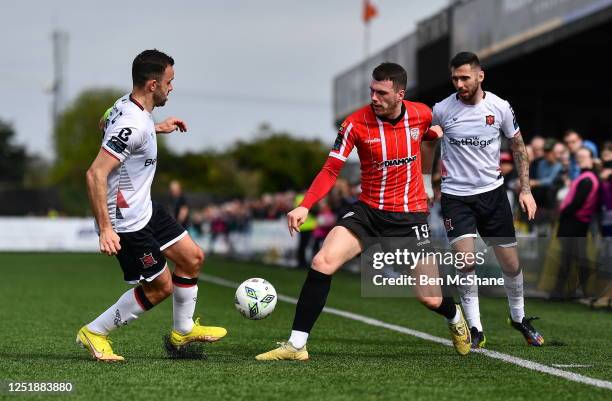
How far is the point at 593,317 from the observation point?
41.1 ft

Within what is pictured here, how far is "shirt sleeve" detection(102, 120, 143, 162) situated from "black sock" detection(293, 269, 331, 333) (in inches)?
59.9

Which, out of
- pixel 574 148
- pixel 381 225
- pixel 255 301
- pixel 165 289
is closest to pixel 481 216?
pixel 381 225

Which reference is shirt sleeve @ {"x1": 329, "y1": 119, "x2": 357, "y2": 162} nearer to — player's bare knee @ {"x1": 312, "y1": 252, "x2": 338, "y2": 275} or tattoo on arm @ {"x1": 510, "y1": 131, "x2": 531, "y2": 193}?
player's bare knee @ {"x1": 312, "y1": 252, "x2": 338, "y2": 275}

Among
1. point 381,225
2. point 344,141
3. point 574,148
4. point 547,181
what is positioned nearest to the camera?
point 344,141

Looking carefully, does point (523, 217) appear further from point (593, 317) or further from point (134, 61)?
point (134, 61)

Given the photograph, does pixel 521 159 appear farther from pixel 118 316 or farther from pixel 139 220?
pixel 118 316

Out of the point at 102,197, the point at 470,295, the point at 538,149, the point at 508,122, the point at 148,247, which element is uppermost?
the point at 538,149

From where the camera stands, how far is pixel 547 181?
15.8 meters

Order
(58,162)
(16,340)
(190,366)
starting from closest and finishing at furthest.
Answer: (190,366)
(16,340)
(58,162)

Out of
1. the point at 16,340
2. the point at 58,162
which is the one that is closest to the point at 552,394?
the point at 16,340

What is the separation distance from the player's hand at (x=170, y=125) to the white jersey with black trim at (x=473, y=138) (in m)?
2.02

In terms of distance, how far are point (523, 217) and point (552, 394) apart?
9.84m

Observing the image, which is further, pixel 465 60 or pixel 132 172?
pixel 465 60

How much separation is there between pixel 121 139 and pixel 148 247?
77 centimetres
